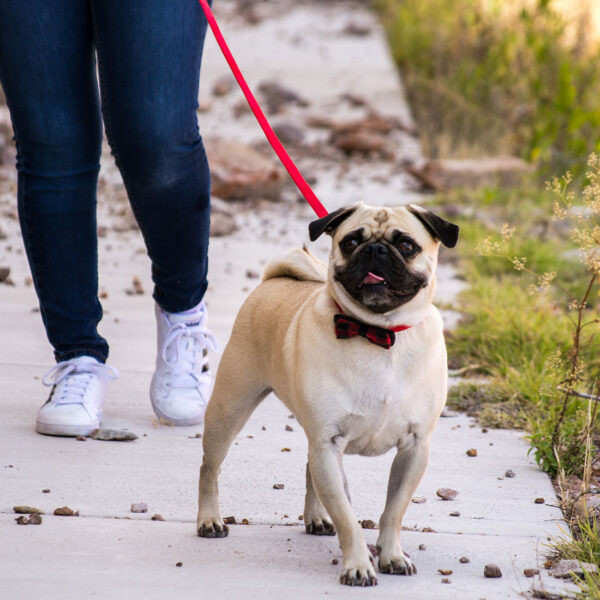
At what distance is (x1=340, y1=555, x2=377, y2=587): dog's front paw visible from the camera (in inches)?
88.8

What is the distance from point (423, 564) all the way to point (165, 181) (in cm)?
145

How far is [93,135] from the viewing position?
10.5 feet

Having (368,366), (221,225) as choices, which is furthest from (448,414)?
(221,225)

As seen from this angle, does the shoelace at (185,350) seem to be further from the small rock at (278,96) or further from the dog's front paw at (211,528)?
the small rock at (278,96)

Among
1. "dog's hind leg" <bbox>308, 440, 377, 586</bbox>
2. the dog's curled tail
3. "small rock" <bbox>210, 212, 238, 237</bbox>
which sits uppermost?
the dog's curled tail

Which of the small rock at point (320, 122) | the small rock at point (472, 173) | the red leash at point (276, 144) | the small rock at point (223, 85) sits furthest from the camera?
the small rock at point (223, 85)

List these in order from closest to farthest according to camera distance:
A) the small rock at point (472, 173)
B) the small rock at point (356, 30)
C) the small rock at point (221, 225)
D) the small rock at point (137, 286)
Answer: the small rock at point (137, 286) < the small rock at point (221, 225) < the small rock at point (472, 173) < the small rock at point (356, 30)

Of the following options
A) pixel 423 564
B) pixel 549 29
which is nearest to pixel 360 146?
pixel 549 29

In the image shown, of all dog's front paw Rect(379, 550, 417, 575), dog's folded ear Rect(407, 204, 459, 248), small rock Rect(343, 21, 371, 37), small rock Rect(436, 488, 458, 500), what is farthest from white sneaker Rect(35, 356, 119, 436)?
small rock Rect(343, 21, 371, 37)

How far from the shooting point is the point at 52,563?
2318 millimetres

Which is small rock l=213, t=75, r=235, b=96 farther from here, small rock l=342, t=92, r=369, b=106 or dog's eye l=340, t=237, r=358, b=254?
dog's eye l=340, t=237, r=358, b=254

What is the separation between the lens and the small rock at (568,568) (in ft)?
7.71

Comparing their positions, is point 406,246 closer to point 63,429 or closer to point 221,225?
point 63,429

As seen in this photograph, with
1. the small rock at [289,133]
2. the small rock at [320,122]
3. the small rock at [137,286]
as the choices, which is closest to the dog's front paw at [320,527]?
the small rock at [137,286]
